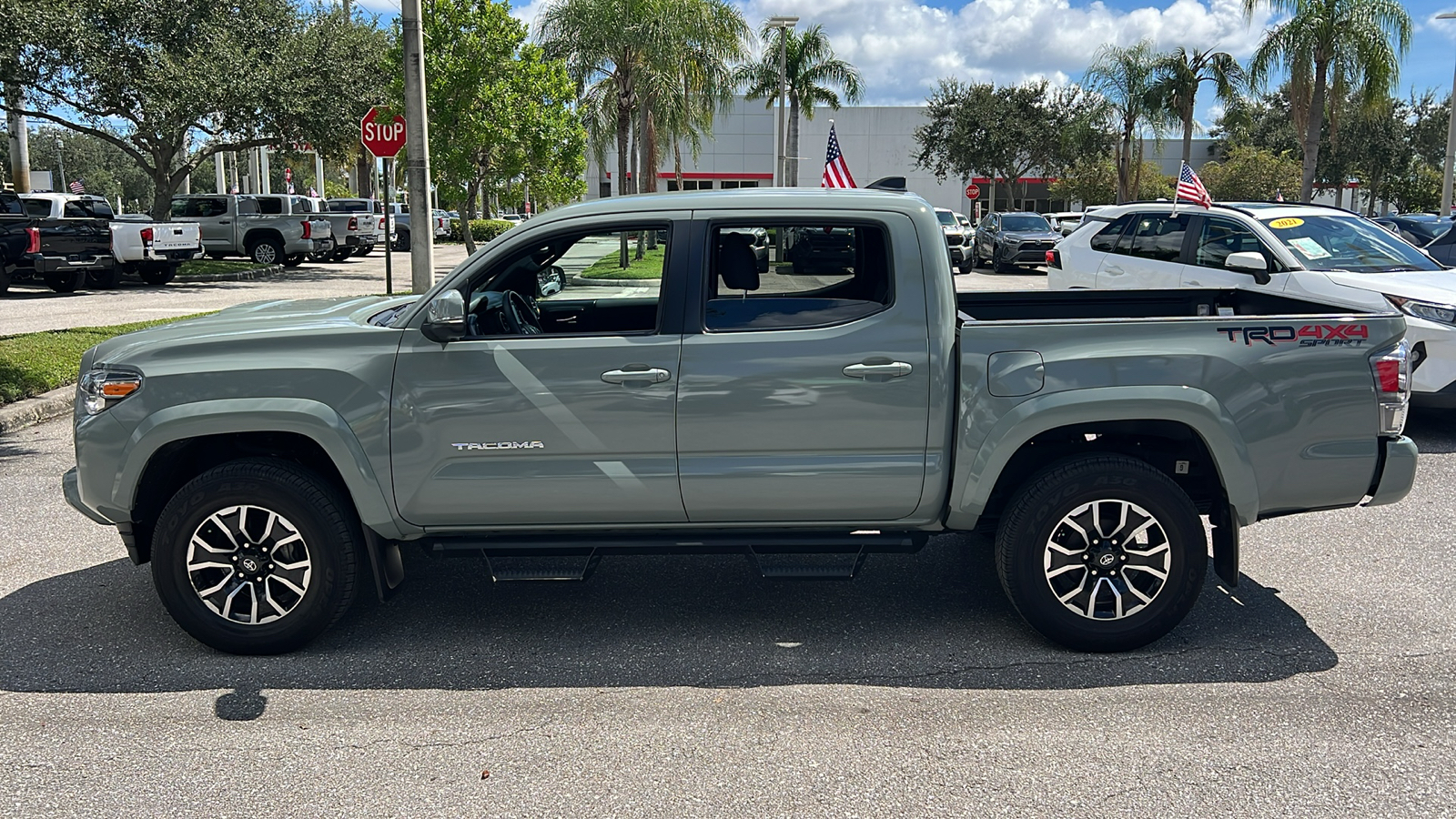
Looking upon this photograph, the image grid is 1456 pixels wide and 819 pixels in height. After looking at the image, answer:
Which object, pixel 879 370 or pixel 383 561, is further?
pixel 383 561

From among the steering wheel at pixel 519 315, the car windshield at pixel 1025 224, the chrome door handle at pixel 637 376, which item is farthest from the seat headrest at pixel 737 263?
the car windshield at pixel 1025 224

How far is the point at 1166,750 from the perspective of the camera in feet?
12.5

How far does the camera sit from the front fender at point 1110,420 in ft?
14.3

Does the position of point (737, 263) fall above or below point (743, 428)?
above

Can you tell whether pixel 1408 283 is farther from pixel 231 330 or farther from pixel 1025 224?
pixel 1025 224

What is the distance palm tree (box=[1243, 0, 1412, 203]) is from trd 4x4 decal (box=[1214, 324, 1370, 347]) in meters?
25.3

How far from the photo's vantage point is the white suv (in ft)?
27.5

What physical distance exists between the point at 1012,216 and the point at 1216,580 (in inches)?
1006

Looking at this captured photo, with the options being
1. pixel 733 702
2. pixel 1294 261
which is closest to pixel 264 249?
pixel 1294 261

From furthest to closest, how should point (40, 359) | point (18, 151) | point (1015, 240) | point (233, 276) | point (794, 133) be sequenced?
point (794, 133) < point (1015, 240) < point (18, 151) < point (233, 276) < point (40, 359)

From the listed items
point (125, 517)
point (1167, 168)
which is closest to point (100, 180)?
point (1167, 168)

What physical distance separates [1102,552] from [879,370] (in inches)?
45.4

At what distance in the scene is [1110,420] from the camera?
441cm

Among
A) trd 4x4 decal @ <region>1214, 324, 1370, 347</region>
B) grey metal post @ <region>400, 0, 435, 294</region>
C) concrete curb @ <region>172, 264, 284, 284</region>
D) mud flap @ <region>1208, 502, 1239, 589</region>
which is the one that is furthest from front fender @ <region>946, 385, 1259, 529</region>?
concrete curb @ <region>172, 264, 284, 284</region>
